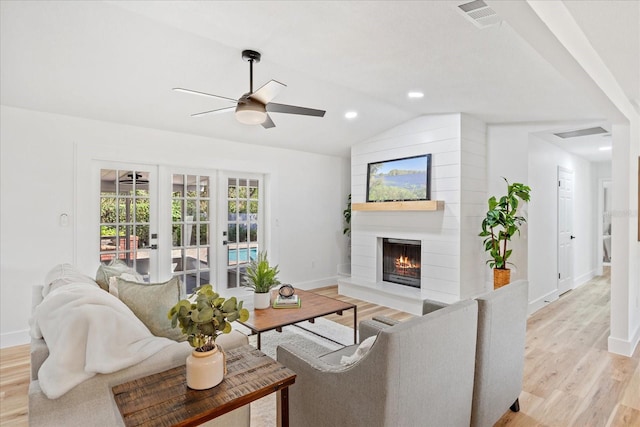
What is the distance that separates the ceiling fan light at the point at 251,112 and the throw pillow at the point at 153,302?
4.49ft

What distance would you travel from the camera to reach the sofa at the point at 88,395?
1398mm

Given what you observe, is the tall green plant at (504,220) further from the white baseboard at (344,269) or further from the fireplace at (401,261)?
the white baseboard at (344,269)

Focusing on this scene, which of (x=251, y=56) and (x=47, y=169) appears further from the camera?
(x=47, y=169)

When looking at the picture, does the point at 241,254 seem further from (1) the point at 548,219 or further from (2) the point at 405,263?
(1) the point at 548,219

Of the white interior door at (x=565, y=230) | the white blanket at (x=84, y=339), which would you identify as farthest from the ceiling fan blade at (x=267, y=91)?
the white interior door at (x=565, y=230)

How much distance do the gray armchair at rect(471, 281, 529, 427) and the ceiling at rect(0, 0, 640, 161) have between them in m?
1.61

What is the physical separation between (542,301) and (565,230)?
1.47m

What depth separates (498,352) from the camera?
201 centimetres

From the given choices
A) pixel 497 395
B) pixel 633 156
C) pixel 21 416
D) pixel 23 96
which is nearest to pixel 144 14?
pixel 23 96

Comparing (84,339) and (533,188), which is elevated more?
(533,188)

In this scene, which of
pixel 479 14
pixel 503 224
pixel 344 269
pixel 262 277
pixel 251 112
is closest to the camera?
pixel 479 14

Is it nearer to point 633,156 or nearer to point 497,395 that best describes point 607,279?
point 633,156

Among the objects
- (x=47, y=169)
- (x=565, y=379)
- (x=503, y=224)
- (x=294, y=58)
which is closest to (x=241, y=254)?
(x=47, y=169)

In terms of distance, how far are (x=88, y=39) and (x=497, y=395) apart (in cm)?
375
